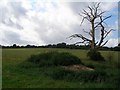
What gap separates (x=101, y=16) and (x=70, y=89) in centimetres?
3303

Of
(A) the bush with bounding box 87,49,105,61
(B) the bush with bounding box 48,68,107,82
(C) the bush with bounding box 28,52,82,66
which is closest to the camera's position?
(B) the bush with bounding box 48,68,107,82

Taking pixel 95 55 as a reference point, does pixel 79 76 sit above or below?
below

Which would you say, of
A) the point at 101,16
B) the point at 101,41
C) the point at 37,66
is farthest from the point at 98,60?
the point at 37,66

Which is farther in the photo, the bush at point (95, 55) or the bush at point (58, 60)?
the bush at point (95, 55)

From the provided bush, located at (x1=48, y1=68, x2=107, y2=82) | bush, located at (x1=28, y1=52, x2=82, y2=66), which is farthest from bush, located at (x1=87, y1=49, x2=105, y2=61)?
bush, located at (x1=48, y1=68, x2=107, y2=82)

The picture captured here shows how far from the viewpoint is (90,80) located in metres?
18.2

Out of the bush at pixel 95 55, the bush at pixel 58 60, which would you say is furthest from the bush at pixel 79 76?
the bush at pixel 95 55

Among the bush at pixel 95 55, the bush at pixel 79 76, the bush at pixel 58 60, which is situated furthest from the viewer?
the bush at pixel 95 55

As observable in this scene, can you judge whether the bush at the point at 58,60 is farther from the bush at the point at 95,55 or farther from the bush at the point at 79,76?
the bush at the point at 95,55

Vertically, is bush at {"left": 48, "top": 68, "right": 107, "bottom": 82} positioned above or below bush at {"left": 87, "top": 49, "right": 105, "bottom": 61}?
below

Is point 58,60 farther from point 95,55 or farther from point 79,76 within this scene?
point 95,55

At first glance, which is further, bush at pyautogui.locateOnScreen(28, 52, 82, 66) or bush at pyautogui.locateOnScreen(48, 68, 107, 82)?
bush at pyautogui.locateOnScreen(28, 52, 82, 66)

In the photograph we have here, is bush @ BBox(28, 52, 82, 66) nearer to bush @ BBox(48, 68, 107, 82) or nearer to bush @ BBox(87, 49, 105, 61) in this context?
bush @ BBox(48, 68, 107, 82)

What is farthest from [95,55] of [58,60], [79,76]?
[79,76]
